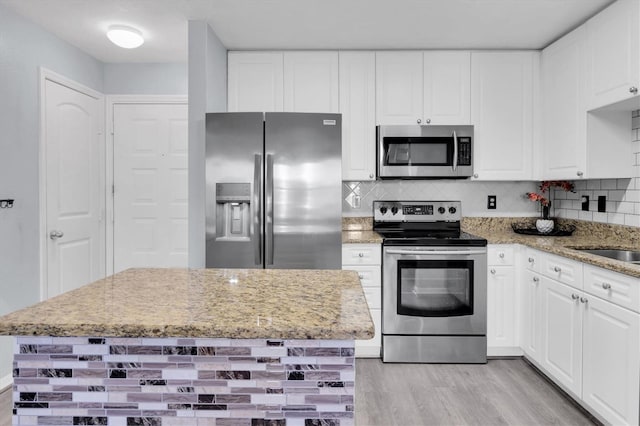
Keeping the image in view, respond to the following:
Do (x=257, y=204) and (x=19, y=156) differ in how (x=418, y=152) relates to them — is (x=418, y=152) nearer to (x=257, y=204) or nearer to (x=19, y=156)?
(x=257, y=204)

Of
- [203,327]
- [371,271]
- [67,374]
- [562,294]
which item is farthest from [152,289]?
[562,294]

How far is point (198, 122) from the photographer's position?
2824 mm

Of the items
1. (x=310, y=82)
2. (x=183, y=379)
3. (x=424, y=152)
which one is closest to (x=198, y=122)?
(x=310, y=82)

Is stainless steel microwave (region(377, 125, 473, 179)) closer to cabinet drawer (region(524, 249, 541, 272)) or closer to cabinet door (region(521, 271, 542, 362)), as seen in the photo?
cabinet drawer (region(524, 249, 541, 272))

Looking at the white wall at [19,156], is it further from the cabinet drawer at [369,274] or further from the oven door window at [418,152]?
the oven door window at [418,152]

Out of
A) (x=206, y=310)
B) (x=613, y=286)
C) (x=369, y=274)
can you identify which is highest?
(x=206, y=310)

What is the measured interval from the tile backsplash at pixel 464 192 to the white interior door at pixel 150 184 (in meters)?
1.56

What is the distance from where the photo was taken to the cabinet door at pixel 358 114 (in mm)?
3254

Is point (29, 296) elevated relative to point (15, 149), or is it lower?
lower

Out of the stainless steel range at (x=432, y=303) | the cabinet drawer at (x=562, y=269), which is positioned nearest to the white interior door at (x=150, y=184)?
the stainless steel range at (x=432, y=303)

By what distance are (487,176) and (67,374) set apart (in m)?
3.06

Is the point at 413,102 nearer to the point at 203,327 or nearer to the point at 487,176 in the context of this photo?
the point at 487,176

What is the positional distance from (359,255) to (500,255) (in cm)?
102

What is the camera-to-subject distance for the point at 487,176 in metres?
3.27
